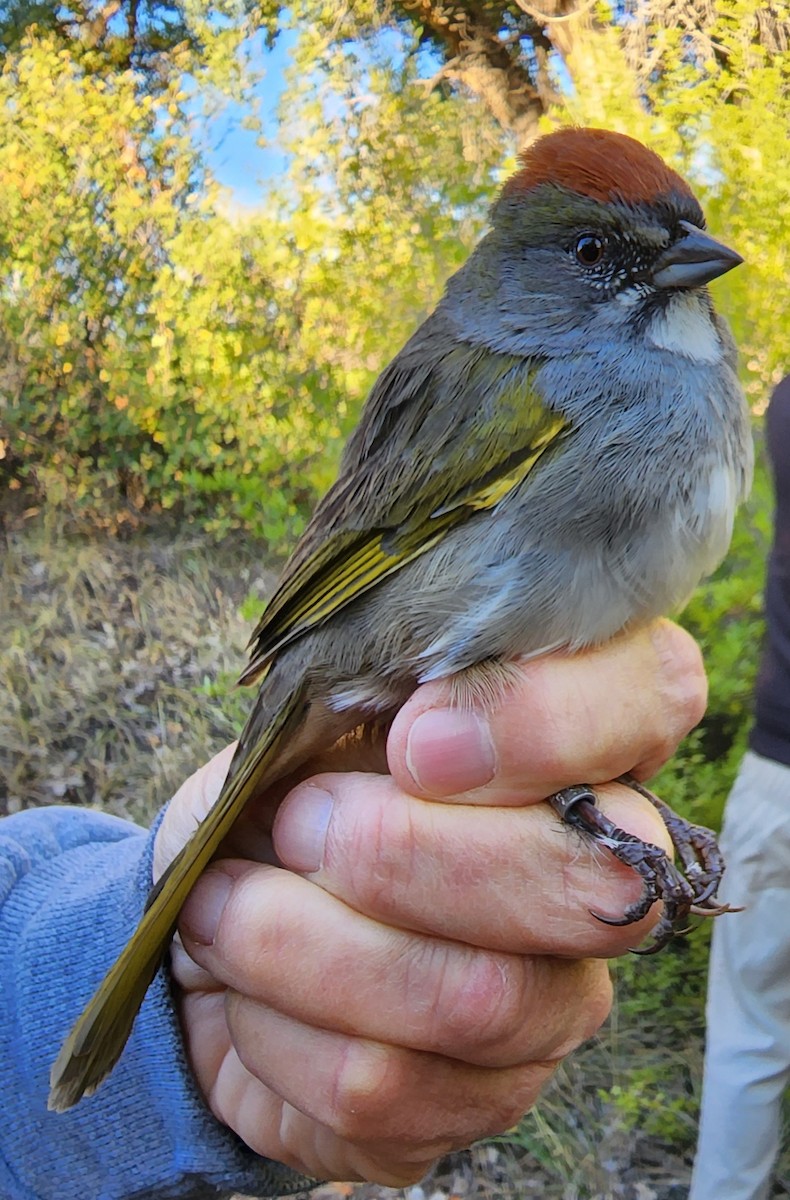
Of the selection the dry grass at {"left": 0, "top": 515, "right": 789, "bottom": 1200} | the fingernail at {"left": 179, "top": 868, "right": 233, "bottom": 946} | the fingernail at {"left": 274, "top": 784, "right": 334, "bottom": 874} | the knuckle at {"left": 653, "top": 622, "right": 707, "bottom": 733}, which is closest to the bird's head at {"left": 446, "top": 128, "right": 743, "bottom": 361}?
the knuckle at {"left": 653, "top": 622, "right": 707, "bottom": 733}

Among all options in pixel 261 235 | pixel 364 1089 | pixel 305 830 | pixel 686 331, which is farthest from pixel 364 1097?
pixel 261 235

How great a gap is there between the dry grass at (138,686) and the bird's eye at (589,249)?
3.24ft

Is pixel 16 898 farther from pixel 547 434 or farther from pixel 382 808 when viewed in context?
pixel 547 434

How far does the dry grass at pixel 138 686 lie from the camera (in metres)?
1.59

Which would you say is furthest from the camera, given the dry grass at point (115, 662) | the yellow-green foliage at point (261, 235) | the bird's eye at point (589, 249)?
the dry grass at point (115, 662)

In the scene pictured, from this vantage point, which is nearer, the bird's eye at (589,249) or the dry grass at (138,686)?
the bird's eye at (589,249)

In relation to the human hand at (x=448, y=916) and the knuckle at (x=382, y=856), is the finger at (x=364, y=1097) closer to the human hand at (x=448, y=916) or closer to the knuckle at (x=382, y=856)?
the human hand at (x=448, y=916)

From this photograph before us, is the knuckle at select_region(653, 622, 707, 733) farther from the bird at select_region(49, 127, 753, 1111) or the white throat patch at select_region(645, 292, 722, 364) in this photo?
the white throat patch at select_region(645, 292, 722, 364)

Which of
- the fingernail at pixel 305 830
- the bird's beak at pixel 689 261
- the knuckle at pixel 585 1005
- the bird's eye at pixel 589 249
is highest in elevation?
the bird's eye at pixel 589 249


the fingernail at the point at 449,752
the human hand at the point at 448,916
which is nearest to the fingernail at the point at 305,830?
the human hand at the point at 448,916

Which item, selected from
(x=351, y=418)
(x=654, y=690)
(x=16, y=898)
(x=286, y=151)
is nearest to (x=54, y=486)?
(x=351, y=418)

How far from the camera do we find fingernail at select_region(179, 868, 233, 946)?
825mm

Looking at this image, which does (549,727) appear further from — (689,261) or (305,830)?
(689,261)

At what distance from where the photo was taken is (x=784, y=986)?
4.65ft
